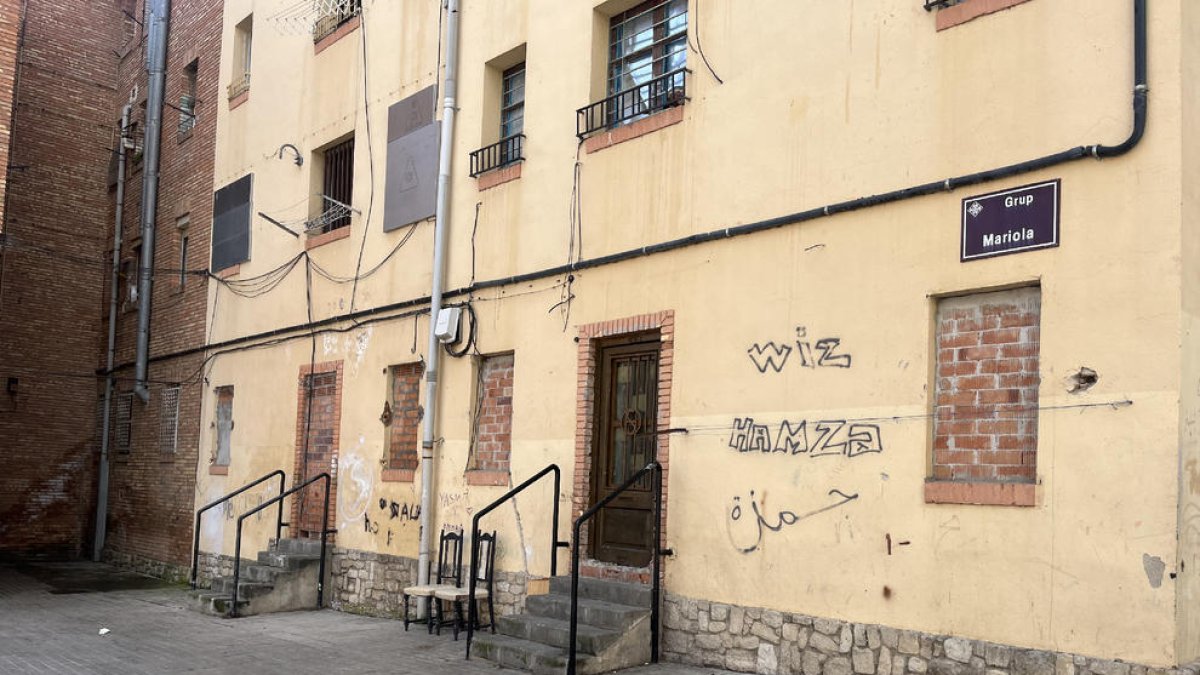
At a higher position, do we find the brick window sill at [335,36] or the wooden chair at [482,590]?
the brick window sill at [335,36]

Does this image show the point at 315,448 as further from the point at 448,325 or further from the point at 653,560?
the point at 653,560

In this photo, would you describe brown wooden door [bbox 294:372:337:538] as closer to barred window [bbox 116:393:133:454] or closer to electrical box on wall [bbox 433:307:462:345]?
electrical box on wall [bbox 433:307:462:345]

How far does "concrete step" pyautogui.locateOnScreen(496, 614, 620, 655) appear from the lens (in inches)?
318

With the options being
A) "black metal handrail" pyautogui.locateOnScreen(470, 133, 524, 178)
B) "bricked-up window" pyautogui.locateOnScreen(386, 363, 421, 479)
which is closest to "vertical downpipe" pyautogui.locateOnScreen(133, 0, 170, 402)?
"bricked-up window" pyautogui.locateOnScreen(386, 363, 421, 479)

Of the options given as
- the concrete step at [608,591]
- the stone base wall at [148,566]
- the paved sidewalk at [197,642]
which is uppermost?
the concrete step at [608,591]

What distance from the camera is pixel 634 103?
9742 millimetres

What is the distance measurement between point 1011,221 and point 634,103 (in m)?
4.08

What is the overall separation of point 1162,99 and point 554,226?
A: 5.53m

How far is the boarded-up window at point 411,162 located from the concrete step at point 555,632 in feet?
15.9

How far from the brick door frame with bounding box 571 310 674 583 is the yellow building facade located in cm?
3

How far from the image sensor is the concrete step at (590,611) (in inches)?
330

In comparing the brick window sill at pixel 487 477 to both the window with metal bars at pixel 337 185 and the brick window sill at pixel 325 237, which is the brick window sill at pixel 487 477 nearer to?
the brick window sill at pixel 325 237

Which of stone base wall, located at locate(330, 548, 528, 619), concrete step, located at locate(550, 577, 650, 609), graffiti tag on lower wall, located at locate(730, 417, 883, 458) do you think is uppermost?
graffiti tag on lower wall, located at locate(730, 417, 883, 458)

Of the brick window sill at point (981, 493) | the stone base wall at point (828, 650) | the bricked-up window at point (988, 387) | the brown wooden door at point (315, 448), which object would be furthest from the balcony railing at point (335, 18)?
the brick window sill at point (981, 493)
